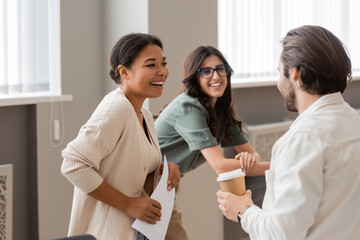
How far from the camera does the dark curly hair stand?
Answer: 1395mm

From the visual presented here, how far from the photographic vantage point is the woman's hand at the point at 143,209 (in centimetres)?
183

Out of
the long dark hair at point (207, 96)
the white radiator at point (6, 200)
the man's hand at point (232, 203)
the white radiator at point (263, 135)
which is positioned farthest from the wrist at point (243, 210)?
the white radiator at point (263, 135)

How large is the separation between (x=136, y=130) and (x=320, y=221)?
0.74m

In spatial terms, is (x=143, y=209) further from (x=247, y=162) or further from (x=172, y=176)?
(x=247, y=162)

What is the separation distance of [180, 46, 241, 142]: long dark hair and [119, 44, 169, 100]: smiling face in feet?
1.72

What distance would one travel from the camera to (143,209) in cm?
184

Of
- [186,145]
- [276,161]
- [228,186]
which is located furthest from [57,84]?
[276,161]

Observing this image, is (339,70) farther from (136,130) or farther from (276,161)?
(136,130)

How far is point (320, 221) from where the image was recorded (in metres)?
1.37

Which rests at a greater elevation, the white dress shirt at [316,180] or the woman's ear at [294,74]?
the woman's ear at [294,74]

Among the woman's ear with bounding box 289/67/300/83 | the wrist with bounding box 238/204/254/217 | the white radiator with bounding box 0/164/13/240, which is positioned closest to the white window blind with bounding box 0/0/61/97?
the white radiator with bounding box 0/164/13/240

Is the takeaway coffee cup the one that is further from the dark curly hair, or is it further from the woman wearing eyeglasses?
the woman wearing eyeglasses

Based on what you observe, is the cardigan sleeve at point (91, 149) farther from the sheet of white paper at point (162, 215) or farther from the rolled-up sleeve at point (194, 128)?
the rolled-up sleeve at point (194, 128)

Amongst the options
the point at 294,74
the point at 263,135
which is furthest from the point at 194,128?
the point at 263,135
